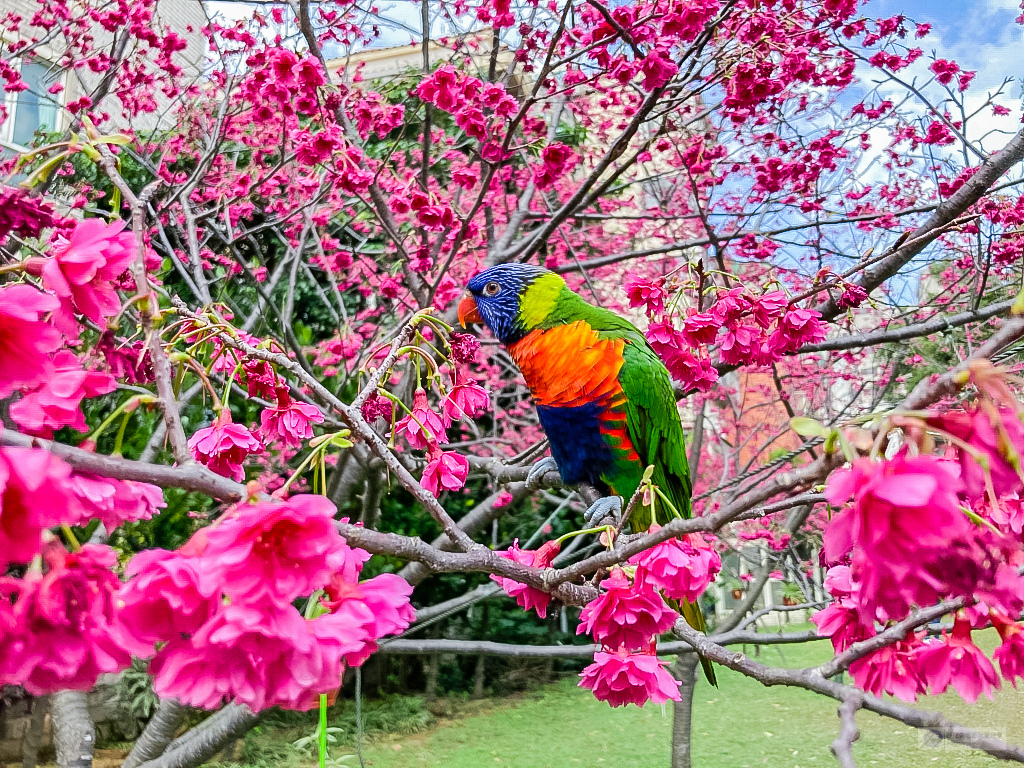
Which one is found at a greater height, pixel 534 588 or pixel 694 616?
pixel 534 588

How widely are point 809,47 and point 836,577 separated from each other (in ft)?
10.8

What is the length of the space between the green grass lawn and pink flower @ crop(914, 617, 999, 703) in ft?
13.1

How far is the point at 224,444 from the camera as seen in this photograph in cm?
110

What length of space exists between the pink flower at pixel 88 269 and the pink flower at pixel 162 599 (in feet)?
1.10

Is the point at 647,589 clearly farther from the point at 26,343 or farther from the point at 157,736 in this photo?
the point at 157,736

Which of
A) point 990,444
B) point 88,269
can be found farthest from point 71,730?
point 990,444

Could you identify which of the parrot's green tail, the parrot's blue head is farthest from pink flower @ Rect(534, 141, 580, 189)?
the parrot's green tail

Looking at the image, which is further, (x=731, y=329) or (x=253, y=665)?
(x=731, y=329)

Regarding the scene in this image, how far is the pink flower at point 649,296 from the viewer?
1.88 m

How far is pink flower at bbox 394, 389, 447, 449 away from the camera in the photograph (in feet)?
4.13

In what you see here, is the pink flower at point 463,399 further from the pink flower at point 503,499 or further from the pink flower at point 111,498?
the pink flower at point 503,499

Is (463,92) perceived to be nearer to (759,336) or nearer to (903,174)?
(759,336)

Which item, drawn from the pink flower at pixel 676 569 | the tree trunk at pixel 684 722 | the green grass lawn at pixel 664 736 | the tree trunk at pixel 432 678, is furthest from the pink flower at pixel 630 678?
the tree trunk at pixel 432 678

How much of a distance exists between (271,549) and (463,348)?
3.20ft
